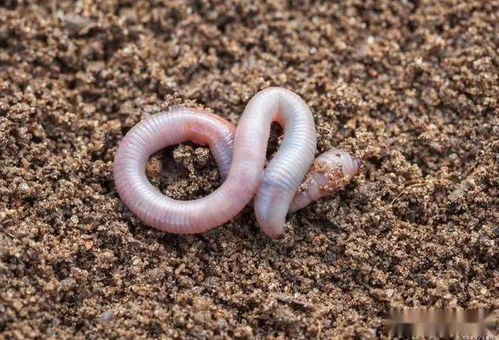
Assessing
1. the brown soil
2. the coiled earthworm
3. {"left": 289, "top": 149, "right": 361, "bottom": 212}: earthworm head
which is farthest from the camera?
{"left": 289, "top": 149, "right": 361, "bottom": 212}: earthworm head

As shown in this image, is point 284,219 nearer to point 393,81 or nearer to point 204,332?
point 204,332

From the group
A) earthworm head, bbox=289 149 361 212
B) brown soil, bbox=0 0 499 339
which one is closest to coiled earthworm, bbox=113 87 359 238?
earthworm head, bbox=289 149 361 212

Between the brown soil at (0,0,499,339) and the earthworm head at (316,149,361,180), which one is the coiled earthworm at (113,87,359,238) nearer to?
the earthworm head at (316,149,361,180)

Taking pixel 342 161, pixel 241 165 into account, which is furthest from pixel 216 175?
pixel 342 161

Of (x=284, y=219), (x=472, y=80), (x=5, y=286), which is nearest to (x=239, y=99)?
(x=284, y=219)

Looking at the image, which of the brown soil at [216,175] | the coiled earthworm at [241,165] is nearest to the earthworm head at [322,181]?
the coiled earthworm at [241,165]

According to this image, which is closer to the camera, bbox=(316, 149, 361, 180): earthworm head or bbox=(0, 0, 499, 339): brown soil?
bbox=(0, 0, 499, 339): brown soil

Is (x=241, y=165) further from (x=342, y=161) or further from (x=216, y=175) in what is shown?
(x=342, y=161)
